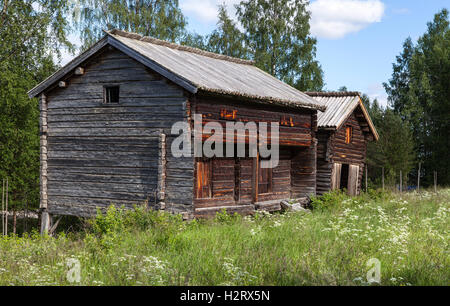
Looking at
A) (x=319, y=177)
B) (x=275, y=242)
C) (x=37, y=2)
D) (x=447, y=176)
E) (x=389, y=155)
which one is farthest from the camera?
(x=447, y=176)

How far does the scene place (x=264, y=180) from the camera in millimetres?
16359

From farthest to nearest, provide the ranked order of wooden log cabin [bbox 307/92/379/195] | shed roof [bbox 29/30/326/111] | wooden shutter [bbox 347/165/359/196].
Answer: wooden shutter [bbox 347/165/359/196] < wooden log cabin [bbox 307/92/379/195] < shed roof [bbox 29/30/326/111]

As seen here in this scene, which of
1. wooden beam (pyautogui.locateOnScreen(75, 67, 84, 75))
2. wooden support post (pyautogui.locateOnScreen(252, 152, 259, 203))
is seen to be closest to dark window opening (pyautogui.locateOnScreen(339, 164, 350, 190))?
wooden support post (pyautogui.locateOnScreen(252, 152, 259, 203))

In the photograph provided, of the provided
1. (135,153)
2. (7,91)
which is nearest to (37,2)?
(7,91)

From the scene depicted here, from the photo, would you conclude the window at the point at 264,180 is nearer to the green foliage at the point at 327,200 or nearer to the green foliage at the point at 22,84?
the green foliage at the point at 327,200

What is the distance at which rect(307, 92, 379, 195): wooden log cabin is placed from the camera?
1936 cm

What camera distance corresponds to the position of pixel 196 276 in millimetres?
6547

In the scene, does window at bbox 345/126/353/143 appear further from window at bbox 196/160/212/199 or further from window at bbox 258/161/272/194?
window at bbox 196/160/212/199

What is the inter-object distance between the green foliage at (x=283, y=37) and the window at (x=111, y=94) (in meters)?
17.2

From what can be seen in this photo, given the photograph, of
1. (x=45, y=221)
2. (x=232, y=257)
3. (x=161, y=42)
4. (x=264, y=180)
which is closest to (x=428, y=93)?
(x=264, y=180)

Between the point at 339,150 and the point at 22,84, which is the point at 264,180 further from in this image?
the point at 22,84

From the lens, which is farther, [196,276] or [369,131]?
[369,131]
